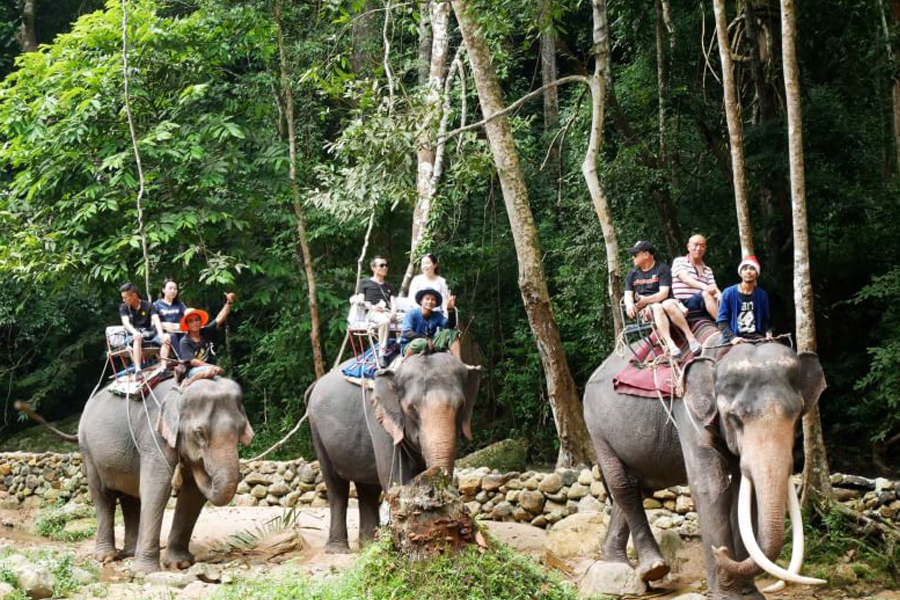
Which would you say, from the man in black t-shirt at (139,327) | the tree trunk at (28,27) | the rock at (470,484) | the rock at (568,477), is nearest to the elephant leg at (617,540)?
the rock at (568,477)

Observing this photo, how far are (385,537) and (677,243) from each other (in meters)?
8.41

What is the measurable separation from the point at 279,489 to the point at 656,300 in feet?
23.7

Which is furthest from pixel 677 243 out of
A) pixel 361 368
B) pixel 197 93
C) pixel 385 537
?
pixel 385 537

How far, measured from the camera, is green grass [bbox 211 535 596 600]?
240 inches

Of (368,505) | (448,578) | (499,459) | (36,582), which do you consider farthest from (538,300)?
(448,578)

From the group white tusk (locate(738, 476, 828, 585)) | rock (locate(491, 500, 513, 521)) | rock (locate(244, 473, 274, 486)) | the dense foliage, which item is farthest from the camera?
rock (locate(244, 473, 274, 486))

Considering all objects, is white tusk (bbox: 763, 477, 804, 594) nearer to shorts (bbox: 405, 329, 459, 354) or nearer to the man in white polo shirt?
the man in white polo shirt

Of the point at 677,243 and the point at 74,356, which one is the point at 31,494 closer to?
the point at 74,356

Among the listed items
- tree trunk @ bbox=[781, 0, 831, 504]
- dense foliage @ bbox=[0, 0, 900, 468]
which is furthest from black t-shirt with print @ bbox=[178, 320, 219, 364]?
tree trunk @ bbox=[781, 0, 831, 504]

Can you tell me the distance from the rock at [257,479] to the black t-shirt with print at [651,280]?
23.6ft

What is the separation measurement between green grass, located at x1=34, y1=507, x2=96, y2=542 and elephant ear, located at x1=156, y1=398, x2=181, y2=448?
323 cm

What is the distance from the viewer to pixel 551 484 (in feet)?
38.3

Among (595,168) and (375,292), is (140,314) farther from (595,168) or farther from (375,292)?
(595,168)

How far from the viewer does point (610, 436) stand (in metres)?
9.23
